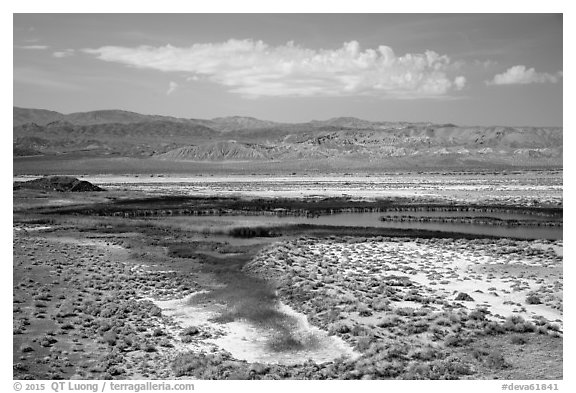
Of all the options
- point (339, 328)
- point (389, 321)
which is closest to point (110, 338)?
point (339, 328)

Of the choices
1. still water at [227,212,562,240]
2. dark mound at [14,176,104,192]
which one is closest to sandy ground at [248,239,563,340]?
still water at [227,212,562,240]

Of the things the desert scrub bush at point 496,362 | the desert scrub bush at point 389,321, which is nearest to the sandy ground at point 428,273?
the desert scrub bush at point 389,321

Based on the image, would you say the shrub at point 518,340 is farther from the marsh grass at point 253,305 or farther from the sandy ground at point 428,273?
the marsh grass at point 253,305

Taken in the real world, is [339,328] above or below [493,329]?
above

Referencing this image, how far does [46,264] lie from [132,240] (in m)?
8.38

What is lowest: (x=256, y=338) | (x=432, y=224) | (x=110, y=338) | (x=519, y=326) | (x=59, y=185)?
(x=432, y=224)

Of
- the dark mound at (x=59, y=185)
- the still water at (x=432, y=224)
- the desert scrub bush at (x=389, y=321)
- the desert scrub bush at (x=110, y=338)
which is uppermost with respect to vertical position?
the dark mound at (x=59, y=185)

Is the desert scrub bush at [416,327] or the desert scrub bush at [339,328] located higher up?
the desert scrub bush at [339,328]

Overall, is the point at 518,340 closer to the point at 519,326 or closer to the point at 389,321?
the point at 519,326

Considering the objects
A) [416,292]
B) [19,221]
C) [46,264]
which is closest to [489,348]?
[416,292]

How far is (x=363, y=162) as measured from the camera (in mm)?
159500

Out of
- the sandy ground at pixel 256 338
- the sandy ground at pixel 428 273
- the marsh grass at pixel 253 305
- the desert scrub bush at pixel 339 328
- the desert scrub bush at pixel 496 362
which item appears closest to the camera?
the desert scrub bush at pixel 496 362

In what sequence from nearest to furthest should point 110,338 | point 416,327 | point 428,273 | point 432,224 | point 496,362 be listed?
point 496,362
point 110,338
point 416,327
point 428,273
point 432,224
